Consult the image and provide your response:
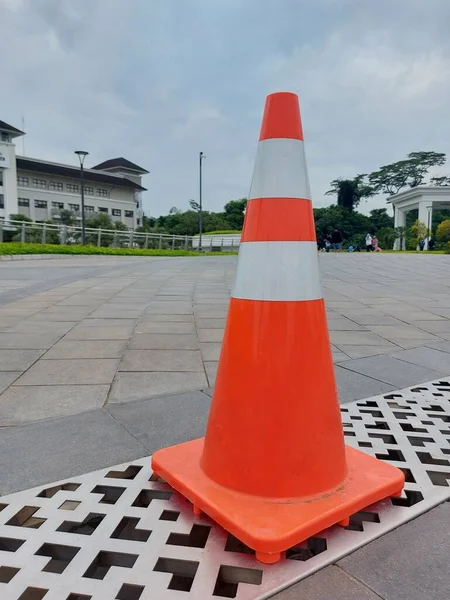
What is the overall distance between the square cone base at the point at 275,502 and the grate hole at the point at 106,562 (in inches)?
11.0

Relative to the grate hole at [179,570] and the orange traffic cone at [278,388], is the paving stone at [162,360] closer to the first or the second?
the orange traffic cone at [278,388]

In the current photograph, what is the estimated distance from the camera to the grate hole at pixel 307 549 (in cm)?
131

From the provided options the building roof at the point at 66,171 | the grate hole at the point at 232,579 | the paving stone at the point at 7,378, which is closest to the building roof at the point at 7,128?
the building roof at the point at 66,171

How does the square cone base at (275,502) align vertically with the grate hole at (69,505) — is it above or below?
above

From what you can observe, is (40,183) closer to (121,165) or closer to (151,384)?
(121,165)

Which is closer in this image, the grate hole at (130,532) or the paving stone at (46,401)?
the grate hole at (130,532)

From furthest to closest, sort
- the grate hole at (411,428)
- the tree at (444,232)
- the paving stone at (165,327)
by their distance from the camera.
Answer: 1. the tree at (444,232)
2. the paving stone at (165,327)
3. the grate hole at (411,428)

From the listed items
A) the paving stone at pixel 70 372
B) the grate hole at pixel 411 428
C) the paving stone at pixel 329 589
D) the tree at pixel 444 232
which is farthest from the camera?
the tree at pixel 444 232

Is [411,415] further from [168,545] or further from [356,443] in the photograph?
[168,545]

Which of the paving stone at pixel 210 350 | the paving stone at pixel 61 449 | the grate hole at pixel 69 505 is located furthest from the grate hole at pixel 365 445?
the paving stone at pixel 210 350

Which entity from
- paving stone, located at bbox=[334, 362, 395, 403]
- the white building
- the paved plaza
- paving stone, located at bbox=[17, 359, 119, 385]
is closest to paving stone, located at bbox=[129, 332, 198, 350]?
the paved plaza

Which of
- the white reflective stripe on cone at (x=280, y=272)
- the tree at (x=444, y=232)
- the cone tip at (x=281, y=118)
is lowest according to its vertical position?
the white reflective stripe on cone at (x=280, y=272)

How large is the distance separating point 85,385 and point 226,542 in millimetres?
1796

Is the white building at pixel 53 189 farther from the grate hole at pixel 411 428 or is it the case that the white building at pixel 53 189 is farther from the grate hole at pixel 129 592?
the grate hole at pixel 129 592
